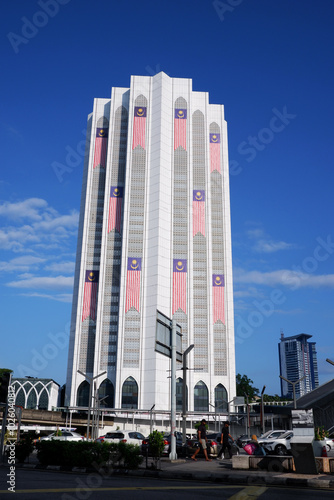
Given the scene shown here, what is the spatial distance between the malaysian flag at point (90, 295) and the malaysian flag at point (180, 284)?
1576 cm

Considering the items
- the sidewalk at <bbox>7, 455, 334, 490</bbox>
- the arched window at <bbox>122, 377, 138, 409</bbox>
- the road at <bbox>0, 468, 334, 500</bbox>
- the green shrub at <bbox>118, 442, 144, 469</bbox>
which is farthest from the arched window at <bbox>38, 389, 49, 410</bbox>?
the road at <bbox>0, 468, 334, 500</bbox>

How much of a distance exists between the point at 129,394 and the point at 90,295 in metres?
20.5

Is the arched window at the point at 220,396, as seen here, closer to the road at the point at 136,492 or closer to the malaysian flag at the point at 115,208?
the malaysian flag at the point at 115,208

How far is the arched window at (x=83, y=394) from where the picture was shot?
84.0 metres

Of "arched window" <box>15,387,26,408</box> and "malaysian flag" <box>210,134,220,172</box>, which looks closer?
"malaysian flag" <box>210,134,220,172</box>

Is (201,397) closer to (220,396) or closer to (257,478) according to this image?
(220,396)

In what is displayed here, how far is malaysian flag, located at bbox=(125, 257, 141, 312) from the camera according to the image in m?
86.3

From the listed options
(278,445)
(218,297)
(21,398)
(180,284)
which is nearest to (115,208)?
(180,284)

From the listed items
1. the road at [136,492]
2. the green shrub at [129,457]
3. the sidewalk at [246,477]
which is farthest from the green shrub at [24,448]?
the road at [136,492]

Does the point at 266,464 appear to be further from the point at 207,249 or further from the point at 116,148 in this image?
the point at 116,148

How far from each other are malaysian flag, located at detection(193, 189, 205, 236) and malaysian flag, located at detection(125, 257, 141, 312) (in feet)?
45.2

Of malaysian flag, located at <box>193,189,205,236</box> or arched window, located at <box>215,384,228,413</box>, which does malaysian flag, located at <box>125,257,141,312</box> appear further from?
arched window, located at <box>215,384,228,413</box>

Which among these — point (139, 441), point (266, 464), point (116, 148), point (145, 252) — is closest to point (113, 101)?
point (116, 148)

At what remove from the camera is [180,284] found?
88.6m
